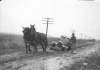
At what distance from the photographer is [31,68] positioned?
8.23 m

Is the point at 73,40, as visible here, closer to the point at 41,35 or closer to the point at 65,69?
the point at 41,35

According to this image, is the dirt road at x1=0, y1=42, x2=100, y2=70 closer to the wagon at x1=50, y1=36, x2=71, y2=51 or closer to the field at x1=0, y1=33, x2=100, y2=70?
the field at x1=0, y1=33, x2=100, y2=70

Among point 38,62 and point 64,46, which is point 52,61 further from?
point 64,46

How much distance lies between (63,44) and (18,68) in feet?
43.6

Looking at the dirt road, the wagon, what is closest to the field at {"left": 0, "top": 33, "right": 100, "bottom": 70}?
the dirt road

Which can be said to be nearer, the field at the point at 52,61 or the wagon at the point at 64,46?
the field at the point at 52,61

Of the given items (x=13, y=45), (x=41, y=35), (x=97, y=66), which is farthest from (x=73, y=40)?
(x=13, y=45)

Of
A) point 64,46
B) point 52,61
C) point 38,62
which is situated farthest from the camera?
point 64,46

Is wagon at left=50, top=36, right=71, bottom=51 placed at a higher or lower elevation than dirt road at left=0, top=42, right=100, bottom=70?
higher

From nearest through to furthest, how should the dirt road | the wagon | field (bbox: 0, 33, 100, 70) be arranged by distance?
field (bbox: 0, 33, 100, 70) → the dirt road → the wagon

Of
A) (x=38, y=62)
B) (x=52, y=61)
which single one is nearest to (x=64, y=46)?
(x=52, y=61)

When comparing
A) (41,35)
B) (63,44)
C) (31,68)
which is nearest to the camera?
(31,68)

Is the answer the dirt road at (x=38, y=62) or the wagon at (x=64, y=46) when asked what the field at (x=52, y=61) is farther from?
the wagon at (x=64, y=46)

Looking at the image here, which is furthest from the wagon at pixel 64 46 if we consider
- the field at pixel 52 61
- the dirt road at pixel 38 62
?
the dirt road at pixel 38 62
